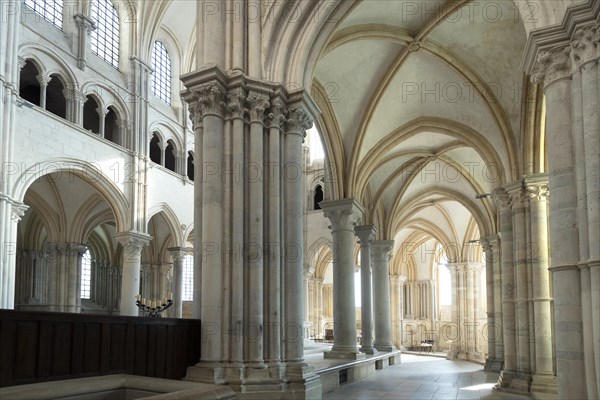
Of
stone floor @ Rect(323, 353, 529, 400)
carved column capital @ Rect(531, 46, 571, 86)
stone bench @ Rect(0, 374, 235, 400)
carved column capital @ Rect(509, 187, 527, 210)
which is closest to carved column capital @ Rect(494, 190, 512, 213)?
carved column capital @ Rect(509, 187, 527, 210)

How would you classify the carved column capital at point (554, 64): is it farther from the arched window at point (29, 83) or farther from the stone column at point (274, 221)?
the arched window at point (29, 83)

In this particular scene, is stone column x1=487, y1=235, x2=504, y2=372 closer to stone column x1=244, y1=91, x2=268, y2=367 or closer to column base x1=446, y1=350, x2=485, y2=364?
column base x1=446, y1=350, x2=485, y2=364

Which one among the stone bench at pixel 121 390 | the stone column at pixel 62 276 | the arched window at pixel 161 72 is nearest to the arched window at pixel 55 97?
the arched window at pixel 161 72

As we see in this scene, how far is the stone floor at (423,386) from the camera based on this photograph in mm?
12164

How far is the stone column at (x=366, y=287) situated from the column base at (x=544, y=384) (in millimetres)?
6668

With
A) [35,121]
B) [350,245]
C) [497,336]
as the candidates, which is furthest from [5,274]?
[497,336]

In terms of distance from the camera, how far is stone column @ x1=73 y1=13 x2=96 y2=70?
780 inches

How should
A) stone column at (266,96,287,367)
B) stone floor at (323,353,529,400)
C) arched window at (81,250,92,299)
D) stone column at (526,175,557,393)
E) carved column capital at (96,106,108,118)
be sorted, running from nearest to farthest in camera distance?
stone column at (266,96,287,367)
stone floor at (323,353,529,400)
stone column at (526,175,557,393)
carved column capital at (96,106,108,118)
arched window at (81,250,92,299)

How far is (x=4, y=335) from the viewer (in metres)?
6.28

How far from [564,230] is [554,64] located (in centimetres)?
213

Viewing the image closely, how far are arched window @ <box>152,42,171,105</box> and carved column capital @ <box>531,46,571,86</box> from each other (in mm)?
19943

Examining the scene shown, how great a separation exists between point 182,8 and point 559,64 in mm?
20780

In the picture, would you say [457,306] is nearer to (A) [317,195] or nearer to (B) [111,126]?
(A) [317,195]

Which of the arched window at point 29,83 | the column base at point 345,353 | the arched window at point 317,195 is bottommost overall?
the column base at point 345,353
